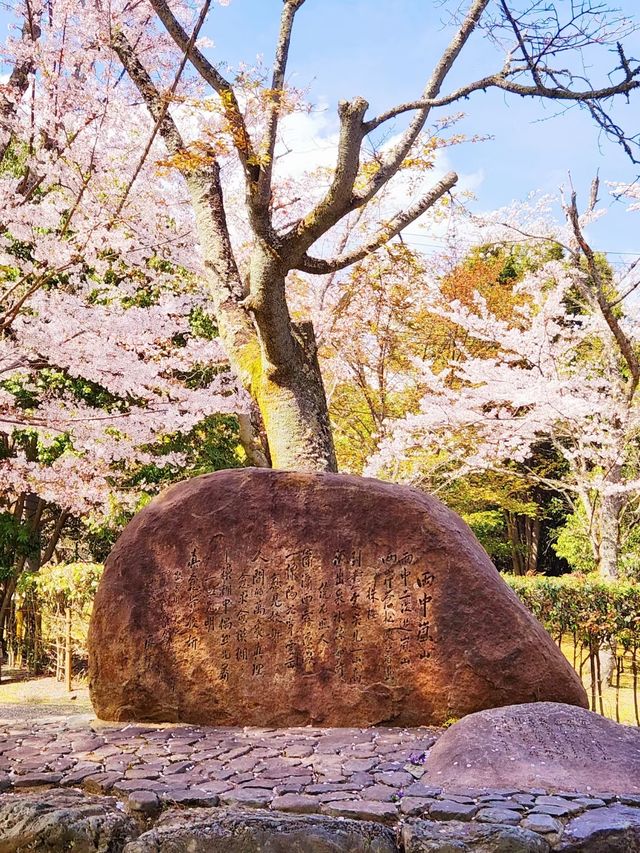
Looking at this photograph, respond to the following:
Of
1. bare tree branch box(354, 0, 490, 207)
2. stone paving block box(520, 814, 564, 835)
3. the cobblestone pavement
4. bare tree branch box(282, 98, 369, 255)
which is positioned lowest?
the cobblestone pavement

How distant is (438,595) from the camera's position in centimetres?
513

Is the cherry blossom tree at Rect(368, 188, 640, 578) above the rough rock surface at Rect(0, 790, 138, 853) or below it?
above

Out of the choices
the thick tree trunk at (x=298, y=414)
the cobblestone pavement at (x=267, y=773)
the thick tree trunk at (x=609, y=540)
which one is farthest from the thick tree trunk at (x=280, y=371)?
the thick tree trunk at (x=609, y=540)

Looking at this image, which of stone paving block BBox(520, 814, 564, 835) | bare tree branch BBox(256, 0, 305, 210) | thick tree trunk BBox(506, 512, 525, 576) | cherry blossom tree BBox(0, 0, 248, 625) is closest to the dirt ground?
cherry blossom tree BBox(0, 0, 248, 625)

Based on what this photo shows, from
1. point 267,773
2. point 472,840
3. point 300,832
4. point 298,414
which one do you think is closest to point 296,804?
point 300,832

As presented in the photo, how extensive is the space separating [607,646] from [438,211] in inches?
203

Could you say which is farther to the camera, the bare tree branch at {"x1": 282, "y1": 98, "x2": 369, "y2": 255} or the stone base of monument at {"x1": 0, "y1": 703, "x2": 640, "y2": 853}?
the bare tree branch at {"x1": 282, "y1": 98, "x2": 369, "y2": 255}

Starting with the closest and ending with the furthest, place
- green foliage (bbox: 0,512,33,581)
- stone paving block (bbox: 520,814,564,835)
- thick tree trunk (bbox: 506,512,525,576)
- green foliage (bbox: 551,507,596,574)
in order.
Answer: stone paving block (bbox: 520,814,564,835) → green foliage (bbox: 0,512,33,581) → green foliage (bbox: 551,507,596,574) → thick tree trunk (bbox: 506,512,525,576)

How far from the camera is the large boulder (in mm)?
5023

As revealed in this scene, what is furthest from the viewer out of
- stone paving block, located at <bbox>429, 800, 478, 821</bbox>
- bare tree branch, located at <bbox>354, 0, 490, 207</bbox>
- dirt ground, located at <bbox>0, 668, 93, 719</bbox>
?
dirt ground, located at <bbox>0, 668, 93, 719</bbox>

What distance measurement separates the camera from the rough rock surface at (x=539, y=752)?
366 centimetres

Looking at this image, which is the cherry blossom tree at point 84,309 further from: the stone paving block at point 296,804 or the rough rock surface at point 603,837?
the rough rock surface at point 603,837

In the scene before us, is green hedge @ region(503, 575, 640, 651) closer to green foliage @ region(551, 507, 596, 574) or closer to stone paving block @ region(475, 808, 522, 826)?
stone paving block @ region(475, 808, 522, 826)

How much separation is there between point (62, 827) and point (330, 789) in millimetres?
1189
